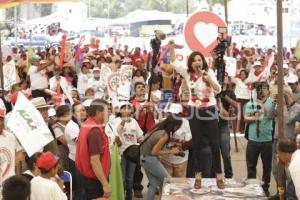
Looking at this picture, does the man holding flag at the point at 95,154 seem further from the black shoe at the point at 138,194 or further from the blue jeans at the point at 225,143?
the blue jeans at the point at 225,143

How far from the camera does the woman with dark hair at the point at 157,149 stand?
24.5ft

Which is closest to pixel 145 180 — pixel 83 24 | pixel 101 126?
pixel 101 126

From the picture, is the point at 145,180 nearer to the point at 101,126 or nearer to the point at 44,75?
the point at 101,126

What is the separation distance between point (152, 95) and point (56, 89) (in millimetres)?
2983

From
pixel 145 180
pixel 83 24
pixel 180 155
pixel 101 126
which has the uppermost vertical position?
pixel 83 24

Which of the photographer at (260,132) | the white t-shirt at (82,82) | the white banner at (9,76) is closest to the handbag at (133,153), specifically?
the photographer at (260,132)

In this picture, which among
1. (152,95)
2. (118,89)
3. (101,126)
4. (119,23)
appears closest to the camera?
(101,126)

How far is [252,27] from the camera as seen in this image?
1214 inches

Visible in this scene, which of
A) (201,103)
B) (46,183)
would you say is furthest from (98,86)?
(46,183)

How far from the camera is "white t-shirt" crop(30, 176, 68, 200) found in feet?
15.9

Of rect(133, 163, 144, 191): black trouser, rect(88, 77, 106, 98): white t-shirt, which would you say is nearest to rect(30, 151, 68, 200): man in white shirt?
rect(133, 163, 144, 191): black trouser

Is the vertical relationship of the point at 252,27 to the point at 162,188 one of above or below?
above

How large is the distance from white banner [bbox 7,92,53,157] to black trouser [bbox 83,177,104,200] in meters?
0.79

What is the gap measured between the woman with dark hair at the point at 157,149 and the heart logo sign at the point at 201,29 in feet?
4.72
